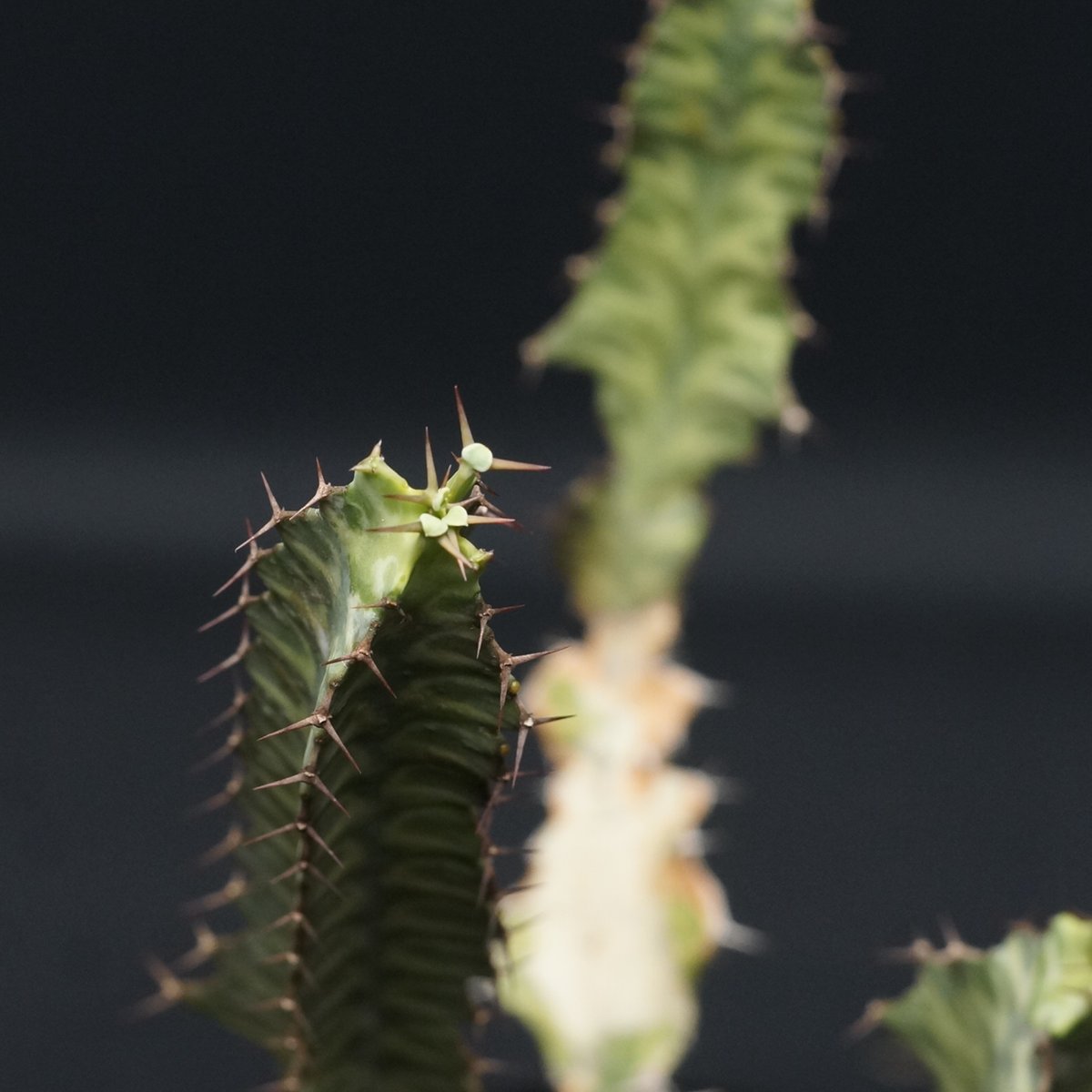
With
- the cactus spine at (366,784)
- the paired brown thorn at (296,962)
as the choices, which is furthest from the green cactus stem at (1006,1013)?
the paired brown thorn at (296,962)

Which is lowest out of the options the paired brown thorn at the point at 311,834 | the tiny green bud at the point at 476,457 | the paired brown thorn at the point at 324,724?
the paired brown thorn at the point at 311,834

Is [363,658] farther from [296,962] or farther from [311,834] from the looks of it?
[296,962]

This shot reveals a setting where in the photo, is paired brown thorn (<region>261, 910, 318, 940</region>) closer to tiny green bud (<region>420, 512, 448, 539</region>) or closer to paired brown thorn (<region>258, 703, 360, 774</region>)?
paired brown thorn (<region>258, 703, 360, 774</region>)

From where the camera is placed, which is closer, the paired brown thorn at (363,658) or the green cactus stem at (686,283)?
the paired brown thorn at (363,658)

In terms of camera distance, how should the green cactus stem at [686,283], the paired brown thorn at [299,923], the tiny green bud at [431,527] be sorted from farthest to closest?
the green cactus stem at [686,283], the paired brown thorn at [299,923], the tiny green bud at [431,527]

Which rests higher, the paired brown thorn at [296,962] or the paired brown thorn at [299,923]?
the paired brown thorn at [299,923]

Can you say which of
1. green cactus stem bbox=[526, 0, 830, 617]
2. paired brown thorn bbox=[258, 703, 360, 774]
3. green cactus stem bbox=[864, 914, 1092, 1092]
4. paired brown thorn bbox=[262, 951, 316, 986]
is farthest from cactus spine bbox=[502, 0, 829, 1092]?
paired brown thorn bbox=[258, 703, 360, 774]

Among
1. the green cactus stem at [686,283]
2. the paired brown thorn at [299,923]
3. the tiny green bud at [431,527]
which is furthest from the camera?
the green cactus stem at [686,283]

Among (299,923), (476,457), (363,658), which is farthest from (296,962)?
(476,457)

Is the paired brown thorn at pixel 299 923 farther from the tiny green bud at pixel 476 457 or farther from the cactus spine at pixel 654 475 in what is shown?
the cactus spine at pixel 654 475
